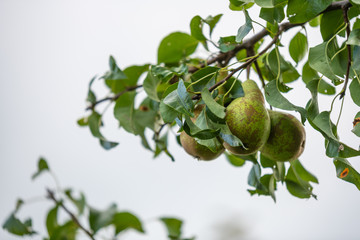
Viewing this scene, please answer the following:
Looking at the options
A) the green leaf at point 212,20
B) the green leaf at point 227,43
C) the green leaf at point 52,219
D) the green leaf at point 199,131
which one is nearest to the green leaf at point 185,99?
the green leaf at point 199,131

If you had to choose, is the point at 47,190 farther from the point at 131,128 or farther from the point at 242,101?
the point at 242,101

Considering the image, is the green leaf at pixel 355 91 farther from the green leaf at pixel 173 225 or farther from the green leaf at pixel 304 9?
the green leaf at pixel 173 225

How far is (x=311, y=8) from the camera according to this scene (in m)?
0.49

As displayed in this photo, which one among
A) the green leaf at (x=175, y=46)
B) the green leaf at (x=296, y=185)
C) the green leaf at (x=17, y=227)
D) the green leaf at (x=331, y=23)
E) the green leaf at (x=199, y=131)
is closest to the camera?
the green leaf at (x=199, y=131)

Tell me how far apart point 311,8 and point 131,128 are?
365 millimetres

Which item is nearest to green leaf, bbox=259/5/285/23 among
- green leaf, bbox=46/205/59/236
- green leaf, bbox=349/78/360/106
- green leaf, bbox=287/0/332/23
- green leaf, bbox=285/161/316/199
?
green leaf, bbox=287/0/332/23

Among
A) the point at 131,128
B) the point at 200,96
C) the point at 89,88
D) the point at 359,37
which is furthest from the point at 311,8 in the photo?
the point at 89,88

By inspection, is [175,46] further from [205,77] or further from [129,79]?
[205,77]

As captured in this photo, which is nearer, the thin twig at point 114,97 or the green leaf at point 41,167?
the thin twig at point 114,97

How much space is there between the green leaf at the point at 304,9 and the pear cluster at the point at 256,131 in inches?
4.6

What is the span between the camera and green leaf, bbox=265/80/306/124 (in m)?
0.48

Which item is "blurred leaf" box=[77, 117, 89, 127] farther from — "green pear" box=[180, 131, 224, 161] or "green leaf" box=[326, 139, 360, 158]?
"green leaf" box=[326, 139, 360, 158]

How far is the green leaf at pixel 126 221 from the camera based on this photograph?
0.80 meters

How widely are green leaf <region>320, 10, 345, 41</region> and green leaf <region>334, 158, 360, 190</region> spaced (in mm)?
176
